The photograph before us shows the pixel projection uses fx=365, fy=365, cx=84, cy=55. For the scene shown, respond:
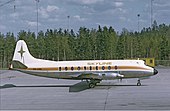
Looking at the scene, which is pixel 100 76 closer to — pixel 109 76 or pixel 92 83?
pixel 109 76

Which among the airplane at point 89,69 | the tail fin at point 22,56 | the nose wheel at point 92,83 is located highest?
the tail fin at point 22,56

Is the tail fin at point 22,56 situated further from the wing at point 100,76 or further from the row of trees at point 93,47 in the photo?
Answer: the row of trees at point 93,47

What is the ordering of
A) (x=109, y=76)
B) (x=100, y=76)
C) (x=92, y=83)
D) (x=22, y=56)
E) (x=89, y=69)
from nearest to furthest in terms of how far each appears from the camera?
1. (x=100, y=76)
2. (x=109, y=76)
3. (x=92, y=83)
4. (x=89, y=69)
5. (x=22, y=56)

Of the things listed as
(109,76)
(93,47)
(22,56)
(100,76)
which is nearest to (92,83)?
(100,76)

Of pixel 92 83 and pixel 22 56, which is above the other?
pixel 22 56

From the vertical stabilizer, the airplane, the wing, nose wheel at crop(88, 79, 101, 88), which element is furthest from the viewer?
the vertical stabilizer

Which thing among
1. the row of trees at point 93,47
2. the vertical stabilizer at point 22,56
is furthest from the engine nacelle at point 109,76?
the row of trees at point 93,47

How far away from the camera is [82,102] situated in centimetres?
2175

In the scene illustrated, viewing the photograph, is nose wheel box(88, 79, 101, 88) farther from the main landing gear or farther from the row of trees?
the row of trees

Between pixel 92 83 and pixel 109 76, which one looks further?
pixel 92 83

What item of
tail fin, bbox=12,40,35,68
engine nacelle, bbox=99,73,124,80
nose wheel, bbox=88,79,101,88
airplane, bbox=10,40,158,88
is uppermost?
tail fin, bbox=12,40,35,68

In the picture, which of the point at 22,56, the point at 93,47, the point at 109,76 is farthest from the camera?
the point at 93,47

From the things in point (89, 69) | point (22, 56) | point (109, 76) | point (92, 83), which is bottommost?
point (92, 83)

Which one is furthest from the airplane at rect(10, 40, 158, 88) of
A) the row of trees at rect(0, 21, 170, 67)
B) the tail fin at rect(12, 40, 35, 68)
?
the row of trees at rect(0, 21, 170, 67)
